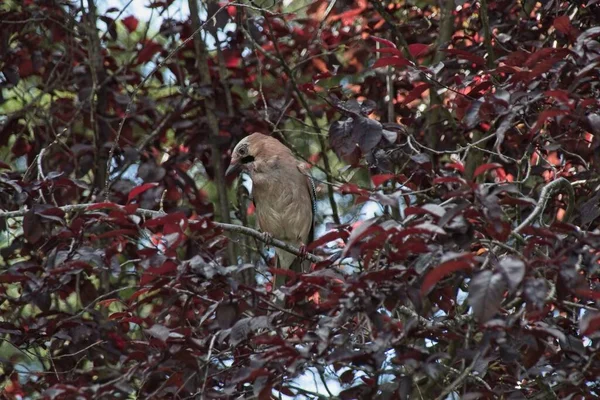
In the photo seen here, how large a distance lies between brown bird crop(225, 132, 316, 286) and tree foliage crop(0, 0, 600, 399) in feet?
0.67

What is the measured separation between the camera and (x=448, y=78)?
6000 mm

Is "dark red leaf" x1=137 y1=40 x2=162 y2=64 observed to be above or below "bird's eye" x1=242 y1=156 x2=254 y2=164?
above

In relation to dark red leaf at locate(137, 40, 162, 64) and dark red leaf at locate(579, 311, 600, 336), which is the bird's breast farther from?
dark red leaf at locate(579, 311, 600, 336)

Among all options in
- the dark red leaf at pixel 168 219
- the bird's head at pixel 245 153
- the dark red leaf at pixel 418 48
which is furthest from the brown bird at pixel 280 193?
the dark red leaf at pixel 168 219

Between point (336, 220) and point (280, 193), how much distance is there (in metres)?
1.12

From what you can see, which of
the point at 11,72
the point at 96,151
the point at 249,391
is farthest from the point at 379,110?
the point at 249,391

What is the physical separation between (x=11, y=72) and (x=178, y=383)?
13.1 ft

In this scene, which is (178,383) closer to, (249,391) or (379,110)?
(249,391)

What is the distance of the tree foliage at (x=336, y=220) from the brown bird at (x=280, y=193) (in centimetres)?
20

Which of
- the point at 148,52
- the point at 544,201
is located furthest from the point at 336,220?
the point at 544,201

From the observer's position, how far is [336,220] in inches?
279

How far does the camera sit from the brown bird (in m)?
7.95

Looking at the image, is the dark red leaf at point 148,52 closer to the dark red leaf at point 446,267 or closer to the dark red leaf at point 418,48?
the dark red leaf at point 418,48

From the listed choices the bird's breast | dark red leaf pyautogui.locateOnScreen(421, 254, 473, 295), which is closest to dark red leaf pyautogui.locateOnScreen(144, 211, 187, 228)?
dark red leaf pyautogui.locateOnScreen(421, 254, 473, 295)
